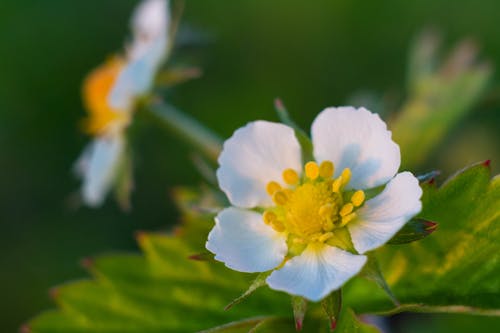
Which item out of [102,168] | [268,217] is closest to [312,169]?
[268,217]

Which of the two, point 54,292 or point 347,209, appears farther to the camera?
point 54,292

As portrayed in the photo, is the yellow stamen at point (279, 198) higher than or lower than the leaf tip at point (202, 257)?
higher

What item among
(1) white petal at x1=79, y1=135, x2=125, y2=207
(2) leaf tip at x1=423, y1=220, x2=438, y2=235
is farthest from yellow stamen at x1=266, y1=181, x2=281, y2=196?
(1) white petal at x1=79, y1=135, x2=125, y2=207

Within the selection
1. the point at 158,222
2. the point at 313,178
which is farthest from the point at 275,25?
the point at 313,178

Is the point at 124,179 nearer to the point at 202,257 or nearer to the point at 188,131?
the point at 188,131

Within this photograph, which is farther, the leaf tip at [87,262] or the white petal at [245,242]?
the leaf tip at [87,262]

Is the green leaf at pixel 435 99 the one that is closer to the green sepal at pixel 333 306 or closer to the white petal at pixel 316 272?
the white petal at pixel 316 272

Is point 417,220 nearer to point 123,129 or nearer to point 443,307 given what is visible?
point 443,307

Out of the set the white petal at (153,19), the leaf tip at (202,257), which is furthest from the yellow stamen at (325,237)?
the white petal at (153,19)
